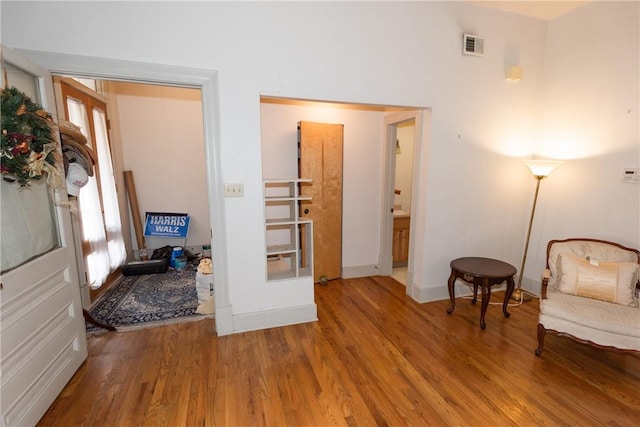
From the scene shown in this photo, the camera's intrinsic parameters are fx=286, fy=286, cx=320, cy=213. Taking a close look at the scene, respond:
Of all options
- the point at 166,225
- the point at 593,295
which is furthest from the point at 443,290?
the point at 166,225

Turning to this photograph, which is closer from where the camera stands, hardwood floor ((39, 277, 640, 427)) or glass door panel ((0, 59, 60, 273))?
glass door panel ((0, 59, 60, 273))

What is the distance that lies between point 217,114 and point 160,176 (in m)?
2.84

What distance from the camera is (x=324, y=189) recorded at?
144 inches

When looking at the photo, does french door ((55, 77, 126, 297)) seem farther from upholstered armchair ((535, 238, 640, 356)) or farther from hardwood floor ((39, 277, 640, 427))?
upholstered armchair ((535, 238, 640, 356))

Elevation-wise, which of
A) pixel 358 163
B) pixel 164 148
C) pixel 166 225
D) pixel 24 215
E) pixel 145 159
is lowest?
pixel 166 225

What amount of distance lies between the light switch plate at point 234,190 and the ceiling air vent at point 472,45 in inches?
104

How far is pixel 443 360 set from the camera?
2295 millimetres

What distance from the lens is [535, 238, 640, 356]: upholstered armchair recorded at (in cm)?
208

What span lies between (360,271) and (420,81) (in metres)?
2.49

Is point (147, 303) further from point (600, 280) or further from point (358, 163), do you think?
point (600, 280)

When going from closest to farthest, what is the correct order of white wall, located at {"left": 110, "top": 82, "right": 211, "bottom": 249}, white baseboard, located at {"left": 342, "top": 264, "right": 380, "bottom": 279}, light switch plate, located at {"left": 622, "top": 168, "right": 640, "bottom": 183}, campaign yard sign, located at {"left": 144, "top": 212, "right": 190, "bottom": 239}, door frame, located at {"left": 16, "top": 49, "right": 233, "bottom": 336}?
door frame, located at {"left": 16, "top": 49, "right": 233, "bottom": 336} → light switch plate, located at {"left": 622, "top": 168, "right": 640, "bottom": 183} → white baseboard, located at {"left": 342, "top": 264, "right": 380, "bottom": 279} → white wall, located at {"left": 110, "top": 82, "right": 211, "bottom": 249} → campaign yard sign, located at {"left": 144, "top": 212, "right": 190, "bottom": 239}

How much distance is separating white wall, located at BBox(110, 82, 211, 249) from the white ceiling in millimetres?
4042

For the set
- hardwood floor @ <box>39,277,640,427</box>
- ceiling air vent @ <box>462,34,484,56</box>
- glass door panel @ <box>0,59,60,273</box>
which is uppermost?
ceiling air vent @ <box>462,34,484,56</box>

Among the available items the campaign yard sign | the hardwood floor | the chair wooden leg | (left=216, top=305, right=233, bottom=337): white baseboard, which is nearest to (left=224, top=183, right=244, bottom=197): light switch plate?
(left=216, top=305, right=233, bottom=337): white baseboard
